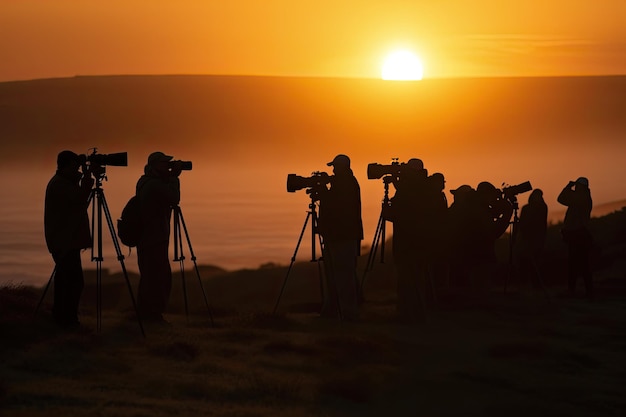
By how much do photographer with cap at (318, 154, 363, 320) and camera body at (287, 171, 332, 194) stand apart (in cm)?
11

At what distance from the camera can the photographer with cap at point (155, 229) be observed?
17.6 meters

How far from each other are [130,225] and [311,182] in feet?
9.68

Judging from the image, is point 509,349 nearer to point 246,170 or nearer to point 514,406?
point 514,406

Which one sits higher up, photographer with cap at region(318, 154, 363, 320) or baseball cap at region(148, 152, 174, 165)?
baseball cap at region(148, 152, 174, 165)

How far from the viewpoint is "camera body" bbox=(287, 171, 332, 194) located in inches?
740

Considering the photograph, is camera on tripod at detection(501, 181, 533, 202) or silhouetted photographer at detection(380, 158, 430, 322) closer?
silhouetted photographer at detection(380, 158, 430, 322)

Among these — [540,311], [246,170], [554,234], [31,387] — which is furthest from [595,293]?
[246,170]

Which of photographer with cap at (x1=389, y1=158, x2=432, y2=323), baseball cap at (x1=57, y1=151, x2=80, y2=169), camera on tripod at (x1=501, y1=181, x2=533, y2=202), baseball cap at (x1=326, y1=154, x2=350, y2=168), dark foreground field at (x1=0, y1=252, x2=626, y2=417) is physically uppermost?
baseball cap at (x1=326, y1=154, x2=350, y2=168)

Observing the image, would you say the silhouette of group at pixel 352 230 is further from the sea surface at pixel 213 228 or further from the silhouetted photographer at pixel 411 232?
the sea surface at pixel 213 228

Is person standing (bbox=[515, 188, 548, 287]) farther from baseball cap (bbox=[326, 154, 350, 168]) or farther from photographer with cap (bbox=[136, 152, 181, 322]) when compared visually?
photographer with cap (bbox=[136, 152, 181, 322])


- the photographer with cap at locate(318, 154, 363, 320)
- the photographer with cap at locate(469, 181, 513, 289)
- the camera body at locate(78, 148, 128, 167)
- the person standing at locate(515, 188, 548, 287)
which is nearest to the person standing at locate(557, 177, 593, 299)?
the photographer with cap at locate(469, 181, 513, 289)

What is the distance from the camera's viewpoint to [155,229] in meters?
17.6

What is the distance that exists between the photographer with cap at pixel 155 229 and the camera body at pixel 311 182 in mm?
1880

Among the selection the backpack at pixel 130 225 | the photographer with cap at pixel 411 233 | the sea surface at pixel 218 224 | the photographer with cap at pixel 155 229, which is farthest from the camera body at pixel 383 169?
the sea surface at pixel 218 224
